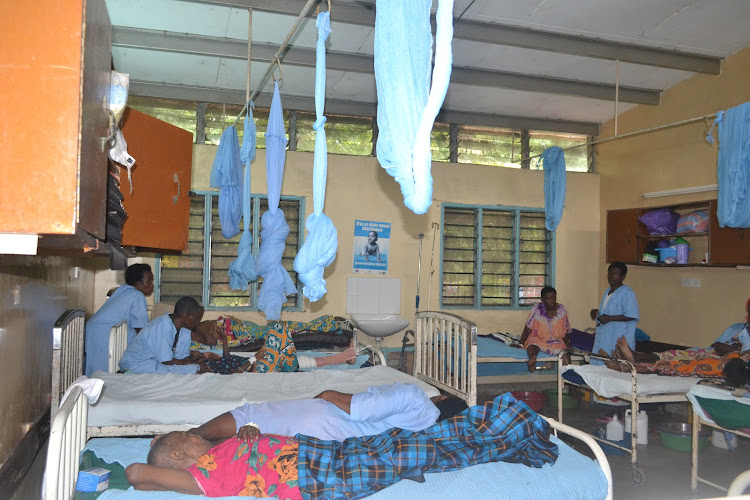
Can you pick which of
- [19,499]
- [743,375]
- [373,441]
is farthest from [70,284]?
[743,375]

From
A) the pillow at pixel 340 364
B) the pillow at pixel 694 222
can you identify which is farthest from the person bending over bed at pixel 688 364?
the pillow at pixel 340 364

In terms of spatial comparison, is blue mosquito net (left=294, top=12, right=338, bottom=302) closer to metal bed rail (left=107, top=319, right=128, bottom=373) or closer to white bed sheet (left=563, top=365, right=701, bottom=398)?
metal bed rail (left=107, top=319, right=128, bottom=373)

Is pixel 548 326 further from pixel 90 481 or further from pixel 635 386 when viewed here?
pixel 90 481

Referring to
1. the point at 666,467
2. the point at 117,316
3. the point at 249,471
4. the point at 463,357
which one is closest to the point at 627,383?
the point at 666,467

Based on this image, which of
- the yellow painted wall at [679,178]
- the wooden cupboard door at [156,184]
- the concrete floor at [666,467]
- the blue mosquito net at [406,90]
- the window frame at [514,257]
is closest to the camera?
the blue mosquito net at [406,90]

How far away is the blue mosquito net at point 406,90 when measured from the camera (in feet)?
7.26

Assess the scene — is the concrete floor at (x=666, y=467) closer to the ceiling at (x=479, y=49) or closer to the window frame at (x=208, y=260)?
the window frame at (x=208, y=260)

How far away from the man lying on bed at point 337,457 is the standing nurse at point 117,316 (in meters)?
2.22

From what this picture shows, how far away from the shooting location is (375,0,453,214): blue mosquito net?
221cm

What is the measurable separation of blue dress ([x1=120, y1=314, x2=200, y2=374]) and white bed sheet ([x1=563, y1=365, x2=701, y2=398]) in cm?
344

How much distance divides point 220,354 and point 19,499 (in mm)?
2597

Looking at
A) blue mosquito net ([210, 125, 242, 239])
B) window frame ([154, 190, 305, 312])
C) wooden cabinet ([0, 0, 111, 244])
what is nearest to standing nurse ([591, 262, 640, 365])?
window frame ([154, 190, 305, 312])

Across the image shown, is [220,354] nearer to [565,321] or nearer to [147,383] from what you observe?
[147,383]

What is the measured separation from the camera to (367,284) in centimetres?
742
